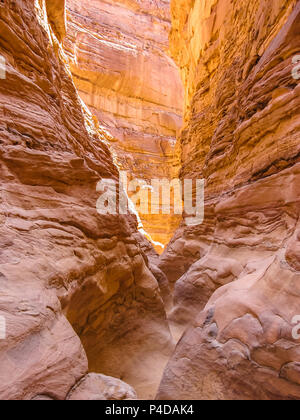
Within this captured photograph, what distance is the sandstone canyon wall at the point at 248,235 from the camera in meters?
2.34

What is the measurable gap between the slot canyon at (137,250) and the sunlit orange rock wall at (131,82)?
14.2m

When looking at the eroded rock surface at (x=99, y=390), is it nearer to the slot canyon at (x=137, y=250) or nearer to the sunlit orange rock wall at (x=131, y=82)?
the slot canyon at (x=137, y=250)

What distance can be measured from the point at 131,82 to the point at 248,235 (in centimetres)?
2273

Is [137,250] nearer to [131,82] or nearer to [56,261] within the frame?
[56,261]

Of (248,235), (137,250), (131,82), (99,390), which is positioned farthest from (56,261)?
(131,82)

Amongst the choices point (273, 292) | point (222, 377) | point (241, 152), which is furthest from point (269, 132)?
point (222, 377)

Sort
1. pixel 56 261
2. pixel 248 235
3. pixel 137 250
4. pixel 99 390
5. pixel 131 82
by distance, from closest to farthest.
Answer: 1. pixel 99 390
2. pixel 56 261
3. pixel 248 235
4. pixel 137 250
5. pixel 131 82

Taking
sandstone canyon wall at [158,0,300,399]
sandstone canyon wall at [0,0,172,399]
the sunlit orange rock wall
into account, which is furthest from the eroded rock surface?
the sunlit orange rock wall

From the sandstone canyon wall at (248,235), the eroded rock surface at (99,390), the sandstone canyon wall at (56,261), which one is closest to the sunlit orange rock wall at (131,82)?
the sandstone canyon wall at (248,235)

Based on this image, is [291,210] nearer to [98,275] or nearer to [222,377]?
[222,377]

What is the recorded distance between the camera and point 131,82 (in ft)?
74.9

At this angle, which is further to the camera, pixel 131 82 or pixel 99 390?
pixel 131 82

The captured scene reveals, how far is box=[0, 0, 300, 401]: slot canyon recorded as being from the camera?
207 centimetres

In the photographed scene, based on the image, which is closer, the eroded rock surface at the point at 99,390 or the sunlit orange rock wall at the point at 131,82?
the eroded rock surface at the point at 99,390
